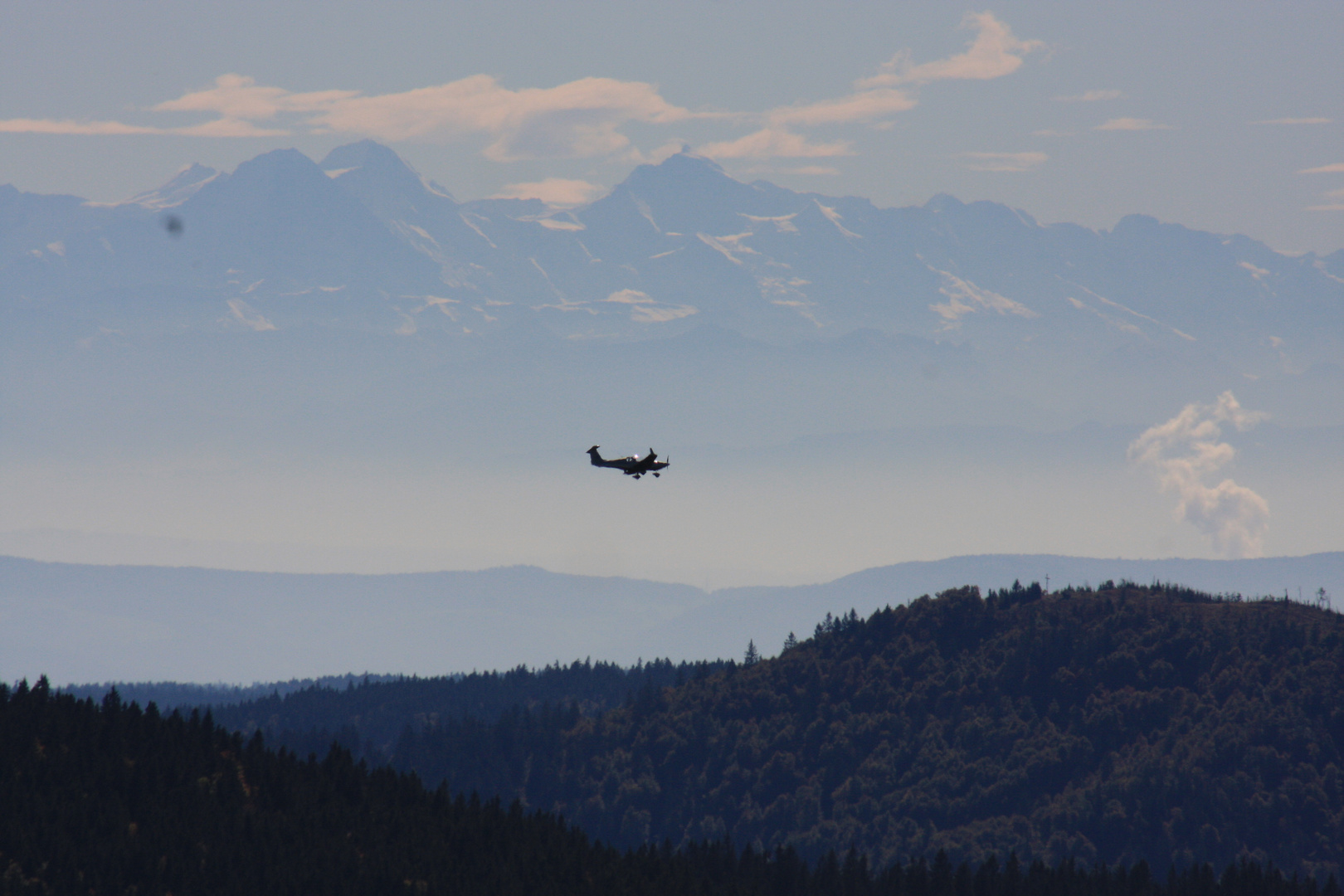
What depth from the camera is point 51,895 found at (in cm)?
19612

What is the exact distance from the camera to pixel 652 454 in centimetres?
14588

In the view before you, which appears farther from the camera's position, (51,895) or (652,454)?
(51,895)

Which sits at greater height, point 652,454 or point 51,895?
point 652,454

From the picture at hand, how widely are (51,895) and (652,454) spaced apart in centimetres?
10591
